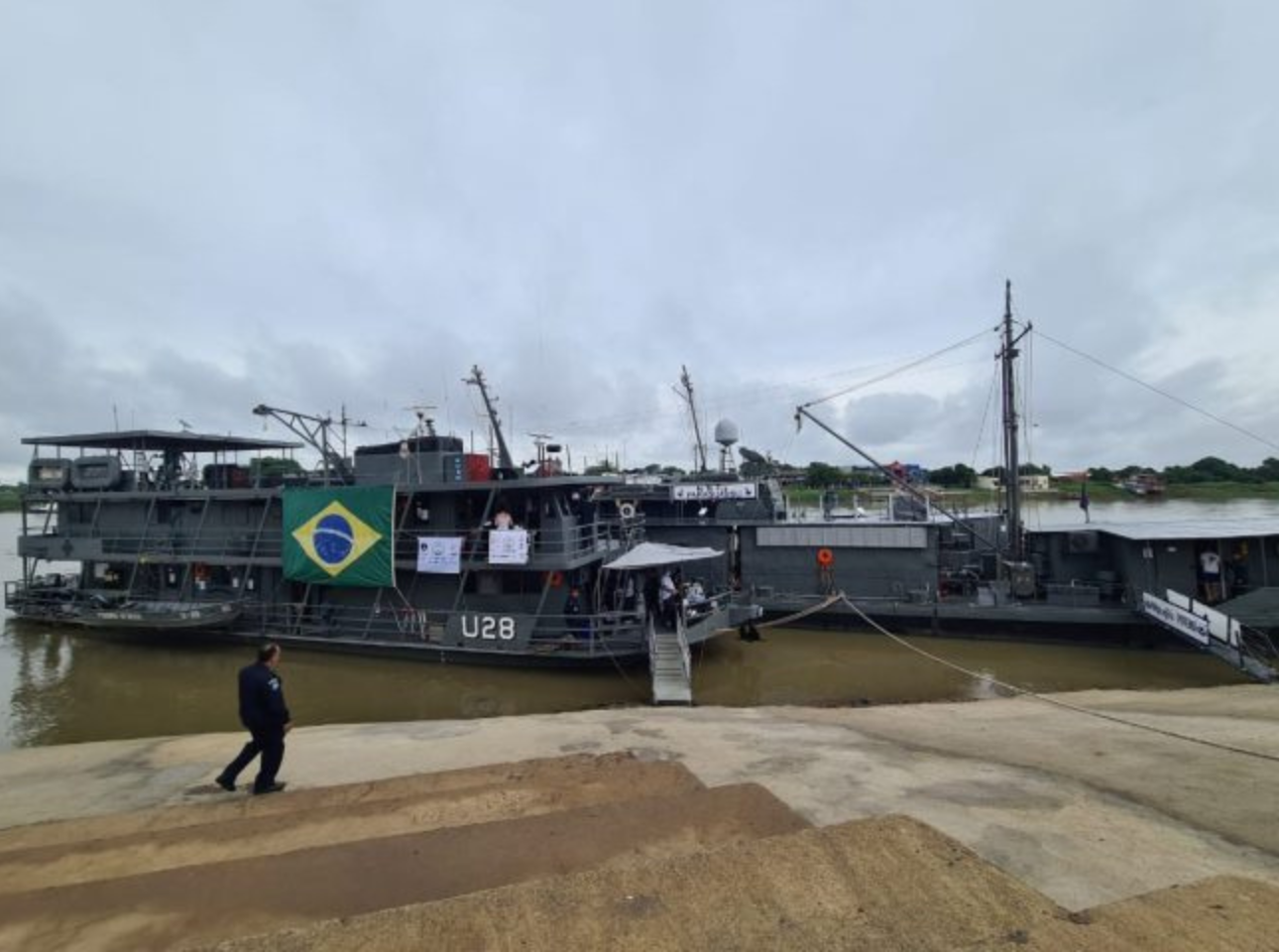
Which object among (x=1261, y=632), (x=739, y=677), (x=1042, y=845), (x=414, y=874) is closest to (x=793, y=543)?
(x=739, y=677)

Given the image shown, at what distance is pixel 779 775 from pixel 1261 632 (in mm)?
16970

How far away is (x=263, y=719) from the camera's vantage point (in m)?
6.67

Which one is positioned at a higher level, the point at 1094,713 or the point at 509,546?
the point at 509,546

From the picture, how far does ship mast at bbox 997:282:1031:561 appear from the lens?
19.5m

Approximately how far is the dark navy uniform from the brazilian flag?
1029 centimetres

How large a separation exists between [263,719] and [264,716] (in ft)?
0.12

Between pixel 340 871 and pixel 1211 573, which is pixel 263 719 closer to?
pixel 340 871

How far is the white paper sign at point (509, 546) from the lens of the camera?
15844 mm

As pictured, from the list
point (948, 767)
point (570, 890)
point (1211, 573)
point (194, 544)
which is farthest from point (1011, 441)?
point (194, 544)

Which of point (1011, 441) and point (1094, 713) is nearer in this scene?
point (1094, 713)

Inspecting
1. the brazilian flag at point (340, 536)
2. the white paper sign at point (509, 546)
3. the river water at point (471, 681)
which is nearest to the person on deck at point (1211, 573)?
the river water at point (471, 681)

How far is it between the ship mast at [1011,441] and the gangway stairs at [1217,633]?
3462 mm

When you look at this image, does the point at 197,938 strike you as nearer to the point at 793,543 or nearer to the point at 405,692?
the point at 405,692

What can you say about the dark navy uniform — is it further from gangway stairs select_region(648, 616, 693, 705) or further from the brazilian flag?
the brazilian flag
